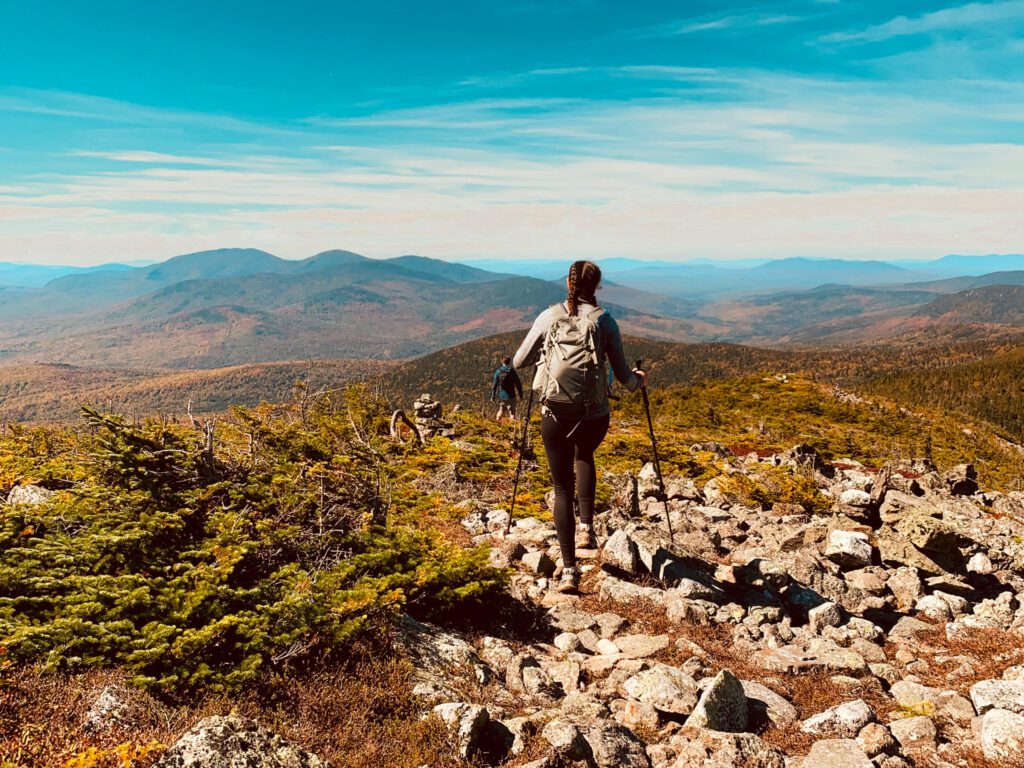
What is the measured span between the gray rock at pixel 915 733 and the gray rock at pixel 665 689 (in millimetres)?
1649

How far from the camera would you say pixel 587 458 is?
709 centimetres

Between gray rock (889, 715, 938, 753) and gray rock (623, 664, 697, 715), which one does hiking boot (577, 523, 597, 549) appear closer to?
gray rock (623, 664, 697, 715)

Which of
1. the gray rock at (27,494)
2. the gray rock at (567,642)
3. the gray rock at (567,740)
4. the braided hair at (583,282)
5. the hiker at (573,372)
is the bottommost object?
the gray rock at (567,642)

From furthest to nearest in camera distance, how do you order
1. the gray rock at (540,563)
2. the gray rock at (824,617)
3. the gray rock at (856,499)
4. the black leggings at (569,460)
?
the gray rock at (856,499) < the gray rock at (540,563) < the gray rock at (824,617) < the black leggings at (569,460)

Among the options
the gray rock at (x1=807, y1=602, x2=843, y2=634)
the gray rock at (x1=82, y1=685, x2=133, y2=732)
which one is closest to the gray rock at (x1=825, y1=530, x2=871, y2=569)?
the gray rock at (x1=807, y1=602, x2=843, y2=634)

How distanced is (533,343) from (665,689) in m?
3.70

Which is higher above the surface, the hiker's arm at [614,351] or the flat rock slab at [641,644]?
the hiker's arm at [614,351]

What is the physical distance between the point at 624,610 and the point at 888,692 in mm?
2846

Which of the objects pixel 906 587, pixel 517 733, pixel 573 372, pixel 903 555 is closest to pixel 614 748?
pixel 517 733

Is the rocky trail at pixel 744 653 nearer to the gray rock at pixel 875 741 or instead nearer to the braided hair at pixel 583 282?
the gray rock at pixel 875 741

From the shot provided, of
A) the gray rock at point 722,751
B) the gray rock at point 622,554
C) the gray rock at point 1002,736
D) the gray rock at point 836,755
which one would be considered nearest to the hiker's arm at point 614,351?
the gray rock at point 622,554

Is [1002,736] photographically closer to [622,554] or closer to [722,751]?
[722,751]

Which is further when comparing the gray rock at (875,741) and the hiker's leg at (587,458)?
the hiker's leg at (587,458)

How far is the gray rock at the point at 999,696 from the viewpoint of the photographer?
4.92 meters
